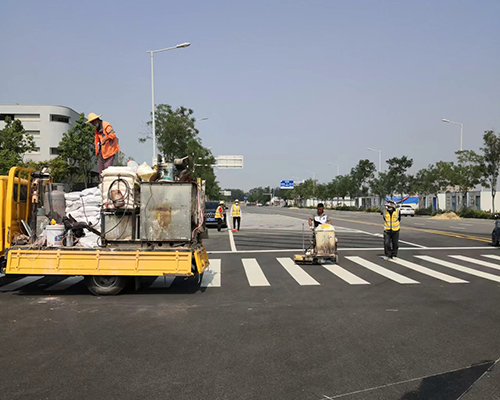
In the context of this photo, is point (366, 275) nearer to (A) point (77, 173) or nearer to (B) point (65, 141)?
(B) point (65, 141)

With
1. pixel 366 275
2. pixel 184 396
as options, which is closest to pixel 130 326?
pixel 184 396

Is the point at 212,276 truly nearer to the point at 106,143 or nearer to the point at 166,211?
the point at 166,211

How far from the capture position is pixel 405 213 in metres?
52.2

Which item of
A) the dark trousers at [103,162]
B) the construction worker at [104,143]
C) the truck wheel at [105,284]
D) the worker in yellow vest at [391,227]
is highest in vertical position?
the construction worker at [104,143]

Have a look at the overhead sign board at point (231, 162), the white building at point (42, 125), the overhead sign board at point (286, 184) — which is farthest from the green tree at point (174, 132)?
the overhead sign board at point (286, 184)

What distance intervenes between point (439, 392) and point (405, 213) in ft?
166

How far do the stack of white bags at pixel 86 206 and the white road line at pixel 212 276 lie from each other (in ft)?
8.55

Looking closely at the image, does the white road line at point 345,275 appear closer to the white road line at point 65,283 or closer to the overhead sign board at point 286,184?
the white road line at point 65,283

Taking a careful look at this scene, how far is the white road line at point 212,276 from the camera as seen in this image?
32.9 feet

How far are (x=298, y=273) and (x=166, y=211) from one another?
4.25m

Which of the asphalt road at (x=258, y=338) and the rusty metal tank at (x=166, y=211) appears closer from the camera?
the asphalt road at (x=258, y=338)

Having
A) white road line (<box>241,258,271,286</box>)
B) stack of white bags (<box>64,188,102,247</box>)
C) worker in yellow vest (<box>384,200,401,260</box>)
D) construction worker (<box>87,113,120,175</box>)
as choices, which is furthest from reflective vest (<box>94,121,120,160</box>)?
worker in yellow vest (<box>384,200,401,260</box>)

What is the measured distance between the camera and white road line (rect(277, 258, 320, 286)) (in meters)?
10.2

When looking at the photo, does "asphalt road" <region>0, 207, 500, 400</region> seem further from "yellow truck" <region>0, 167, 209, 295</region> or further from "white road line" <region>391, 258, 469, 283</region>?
"yellow truck" <region>0, 167, 209, 295</region>
